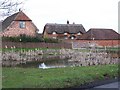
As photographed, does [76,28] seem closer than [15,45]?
No

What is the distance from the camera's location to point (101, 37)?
293 feet

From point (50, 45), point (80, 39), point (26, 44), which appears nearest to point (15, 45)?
point (26, 44)

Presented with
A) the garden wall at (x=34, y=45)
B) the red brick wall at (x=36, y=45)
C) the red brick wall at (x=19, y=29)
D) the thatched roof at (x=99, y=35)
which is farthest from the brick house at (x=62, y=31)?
the red brick wall at (x=36, y=45)

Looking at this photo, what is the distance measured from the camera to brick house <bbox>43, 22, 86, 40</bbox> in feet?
347

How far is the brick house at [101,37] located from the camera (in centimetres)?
8844

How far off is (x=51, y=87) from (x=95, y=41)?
74.6 meters

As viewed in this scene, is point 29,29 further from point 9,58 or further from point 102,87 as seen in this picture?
point 102,87

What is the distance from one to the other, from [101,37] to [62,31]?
20.4m

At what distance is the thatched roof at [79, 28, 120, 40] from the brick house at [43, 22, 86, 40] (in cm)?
1401

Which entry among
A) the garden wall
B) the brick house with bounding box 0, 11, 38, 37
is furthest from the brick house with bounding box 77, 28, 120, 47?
the garden wall

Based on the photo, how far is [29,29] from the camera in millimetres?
78938

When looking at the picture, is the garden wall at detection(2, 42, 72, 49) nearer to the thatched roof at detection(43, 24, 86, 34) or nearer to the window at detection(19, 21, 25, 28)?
the window at detection(19, 21, 25, 28)

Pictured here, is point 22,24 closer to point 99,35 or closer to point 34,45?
point 34,45

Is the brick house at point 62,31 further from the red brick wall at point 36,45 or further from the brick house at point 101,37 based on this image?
the red brick wall at point 36,45
